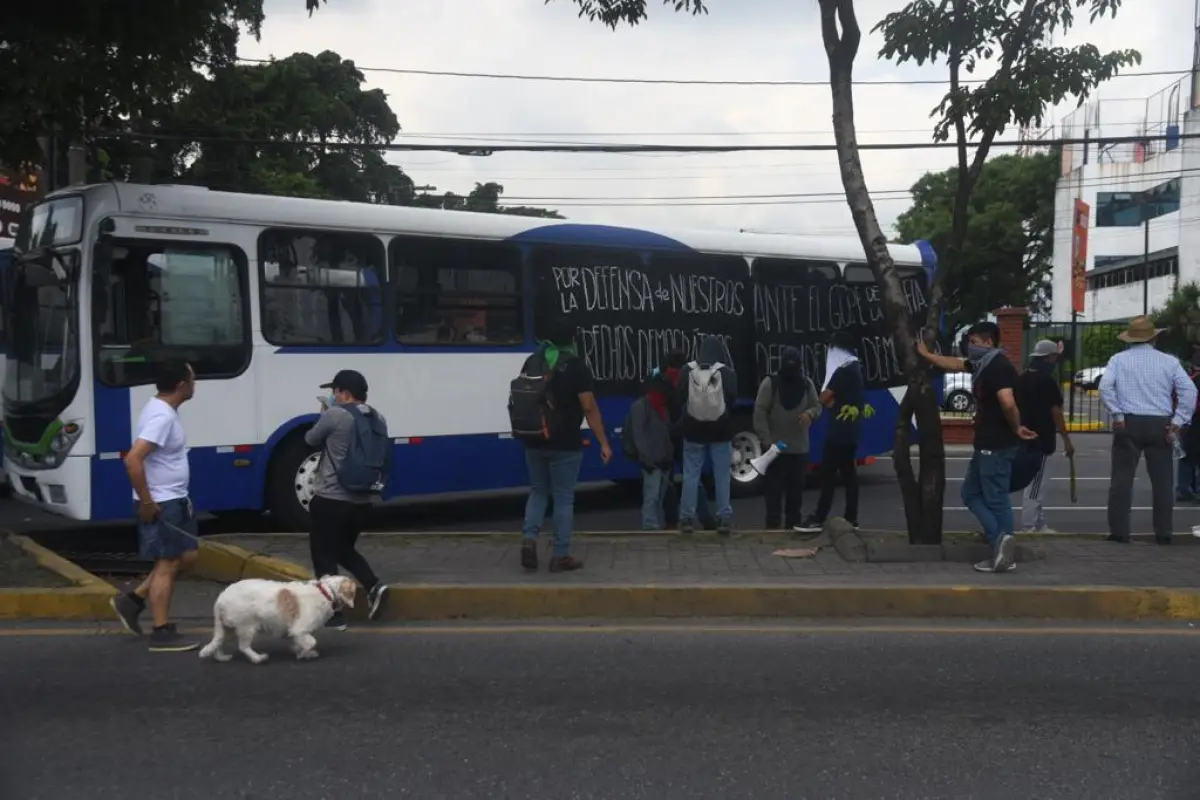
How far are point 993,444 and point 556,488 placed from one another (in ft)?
9.79

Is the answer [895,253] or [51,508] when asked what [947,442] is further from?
[51,508]

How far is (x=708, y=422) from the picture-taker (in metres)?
9.74

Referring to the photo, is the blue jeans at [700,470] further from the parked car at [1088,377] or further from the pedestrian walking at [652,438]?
the parked car at [1088,377]

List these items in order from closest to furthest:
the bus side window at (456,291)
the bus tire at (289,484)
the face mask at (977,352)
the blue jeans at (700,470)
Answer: the face mask at (977,352)
the blue jeans at (700,470)
the bus tire at (289,484)
the bus side window at (456,291)

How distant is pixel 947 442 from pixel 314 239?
14722 millimetres

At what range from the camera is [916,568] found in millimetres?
8555

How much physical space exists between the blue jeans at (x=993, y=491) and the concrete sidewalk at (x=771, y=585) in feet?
1.07

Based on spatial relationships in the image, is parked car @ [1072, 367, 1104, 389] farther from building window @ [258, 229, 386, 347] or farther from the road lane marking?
the road lane marking

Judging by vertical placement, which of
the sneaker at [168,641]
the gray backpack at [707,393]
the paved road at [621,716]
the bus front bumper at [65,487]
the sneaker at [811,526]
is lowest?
the paved road at [621,716]

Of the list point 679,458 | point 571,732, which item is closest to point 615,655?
point 571,732

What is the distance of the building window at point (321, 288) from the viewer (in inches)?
426

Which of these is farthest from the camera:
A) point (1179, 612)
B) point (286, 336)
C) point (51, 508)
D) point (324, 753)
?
point (286, 336)

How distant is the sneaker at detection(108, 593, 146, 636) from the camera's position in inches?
275

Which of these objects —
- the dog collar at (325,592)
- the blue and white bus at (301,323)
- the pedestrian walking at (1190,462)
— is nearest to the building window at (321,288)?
the blue and white bus at (301,323)
